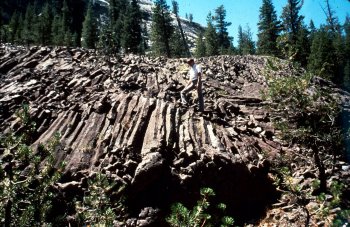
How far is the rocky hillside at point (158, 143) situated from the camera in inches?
366

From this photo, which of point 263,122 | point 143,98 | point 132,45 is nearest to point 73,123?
point 143,98

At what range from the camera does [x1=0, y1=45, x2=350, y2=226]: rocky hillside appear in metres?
9.30

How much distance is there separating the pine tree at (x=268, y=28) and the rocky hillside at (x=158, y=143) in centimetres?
2942

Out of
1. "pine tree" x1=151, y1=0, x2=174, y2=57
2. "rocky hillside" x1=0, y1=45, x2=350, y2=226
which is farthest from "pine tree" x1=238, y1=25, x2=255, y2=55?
"rocky hillside" x1=0, y1=45, x2=350, y2=226

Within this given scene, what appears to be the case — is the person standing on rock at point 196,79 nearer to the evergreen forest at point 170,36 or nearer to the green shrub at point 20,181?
the green shrub at point 20,181

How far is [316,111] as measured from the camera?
370 inches

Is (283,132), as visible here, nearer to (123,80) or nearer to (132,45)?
(123,80)

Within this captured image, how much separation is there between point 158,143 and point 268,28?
40364 millimetres

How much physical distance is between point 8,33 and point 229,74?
51.4 meters

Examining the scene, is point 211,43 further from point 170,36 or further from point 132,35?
point 132,35

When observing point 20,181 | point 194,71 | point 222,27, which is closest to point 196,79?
point 194,71

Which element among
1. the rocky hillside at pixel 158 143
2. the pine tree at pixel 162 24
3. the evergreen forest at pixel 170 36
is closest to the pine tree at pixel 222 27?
the evergreen forest at pixel 170 36

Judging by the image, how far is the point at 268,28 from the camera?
4544cm

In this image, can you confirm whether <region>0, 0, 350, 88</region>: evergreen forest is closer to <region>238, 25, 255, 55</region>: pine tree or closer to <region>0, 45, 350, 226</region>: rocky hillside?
<region>238, 25, 255, 55</region>: pine tree
